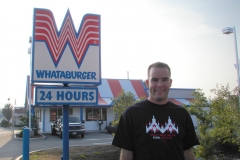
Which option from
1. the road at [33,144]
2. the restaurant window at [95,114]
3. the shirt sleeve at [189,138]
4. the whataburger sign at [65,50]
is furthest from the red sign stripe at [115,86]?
the shirt sleeve at [189,138]

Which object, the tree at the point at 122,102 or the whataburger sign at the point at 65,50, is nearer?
the whataburger sign at the point at 65,50

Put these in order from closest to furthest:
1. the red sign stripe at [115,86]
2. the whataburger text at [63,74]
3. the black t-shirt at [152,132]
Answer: the black t-shirt at [152,132], the whataburger text at [63,74], the red sign stripe at [115,86]

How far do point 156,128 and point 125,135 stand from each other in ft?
1.05

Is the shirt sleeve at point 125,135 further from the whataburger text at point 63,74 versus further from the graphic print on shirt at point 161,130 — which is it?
the whataburger text at point 63,74

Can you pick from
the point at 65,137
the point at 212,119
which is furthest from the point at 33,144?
the point at 212,119

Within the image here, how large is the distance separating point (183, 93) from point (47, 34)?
2926 cm

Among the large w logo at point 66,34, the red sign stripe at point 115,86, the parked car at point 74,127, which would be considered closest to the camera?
the large w logo at point 66,34

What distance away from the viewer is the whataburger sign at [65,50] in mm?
6898

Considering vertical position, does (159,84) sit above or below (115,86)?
below

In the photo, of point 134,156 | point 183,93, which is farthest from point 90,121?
point 134,156

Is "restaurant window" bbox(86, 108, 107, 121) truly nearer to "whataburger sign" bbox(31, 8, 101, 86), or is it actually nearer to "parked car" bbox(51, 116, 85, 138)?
"parked car" bbox(51, 116, 85, 138)

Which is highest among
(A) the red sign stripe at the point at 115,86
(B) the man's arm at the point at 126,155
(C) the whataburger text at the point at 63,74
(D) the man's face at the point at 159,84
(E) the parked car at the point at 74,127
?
(A) the red sign stripe at the point at 115,86

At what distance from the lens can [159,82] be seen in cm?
289

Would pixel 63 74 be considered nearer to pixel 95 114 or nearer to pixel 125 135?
pixel 125 135
